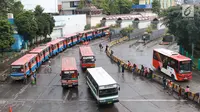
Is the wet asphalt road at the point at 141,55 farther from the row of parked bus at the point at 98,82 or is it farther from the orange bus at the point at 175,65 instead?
the row of parked bus at the point at 98,82

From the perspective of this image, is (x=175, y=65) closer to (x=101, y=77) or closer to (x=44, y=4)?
(x=101, y=77)

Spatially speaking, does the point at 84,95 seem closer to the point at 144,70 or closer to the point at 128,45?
the point at 144,70

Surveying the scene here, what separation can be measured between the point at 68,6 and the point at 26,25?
2015 inches

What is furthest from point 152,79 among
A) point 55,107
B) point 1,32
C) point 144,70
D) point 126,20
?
point 126,20

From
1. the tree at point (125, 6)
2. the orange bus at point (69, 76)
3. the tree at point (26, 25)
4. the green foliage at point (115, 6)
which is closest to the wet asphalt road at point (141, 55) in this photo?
the orange bus at point (69, 76)

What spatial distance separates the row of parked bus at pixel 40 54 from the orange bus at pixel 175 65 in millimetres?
16570

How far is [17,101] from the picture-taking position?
85.6ft

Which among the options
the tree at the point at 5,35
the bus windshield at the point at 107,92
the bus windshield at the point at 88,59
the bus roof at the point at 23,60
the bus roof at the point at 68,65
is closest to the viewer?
the bus windshield at the point at 107,92

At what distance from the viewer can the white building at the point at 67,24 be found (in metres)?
70.3

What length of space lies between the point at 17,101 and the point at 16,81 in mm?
7600

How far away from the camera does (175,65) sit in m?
30.5

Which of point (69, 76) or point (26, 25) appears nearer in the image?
point (69, 76)

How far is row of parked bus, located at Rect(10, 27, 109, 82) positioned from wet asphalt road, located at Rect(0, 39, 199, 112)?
1532 millimetres

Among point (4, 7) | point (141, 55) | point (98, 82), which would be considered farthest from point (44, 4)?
point (98, 82)
